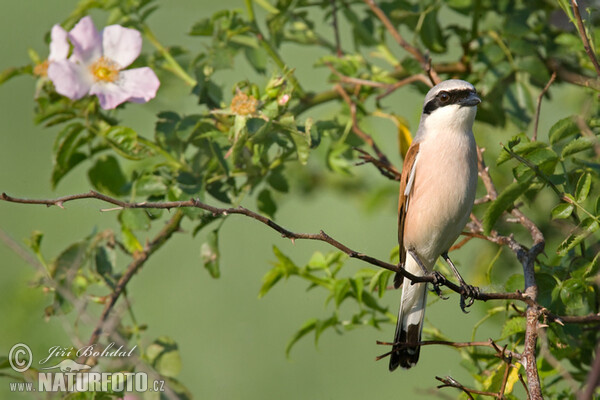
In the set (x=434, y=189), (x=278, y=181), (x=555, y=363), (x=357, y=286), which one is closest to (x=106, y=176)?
(x=278, y=181)

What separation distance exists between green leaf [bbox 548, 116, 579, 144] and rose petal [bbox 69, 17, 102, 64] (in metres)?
1.70

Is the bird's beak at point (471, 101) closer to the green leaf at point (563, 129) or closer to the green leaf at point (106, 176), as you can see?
the green leaf at point (563, 129)

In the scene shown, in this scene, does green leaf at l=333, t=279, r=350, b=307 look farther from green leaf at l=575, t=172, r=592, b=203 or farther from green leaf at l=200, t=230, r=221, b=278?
green leaf at l=575, t=172, r=592, b=203

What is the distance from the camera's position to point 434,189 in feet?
8.33

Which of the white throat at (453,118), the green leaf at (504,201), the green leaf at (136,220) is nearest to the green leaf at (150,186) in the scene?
the green leaf at (136,220)

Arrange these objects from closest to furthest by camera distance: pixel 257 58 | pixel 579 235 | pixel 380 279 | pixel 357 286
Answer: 1. pixel 579 235
2. pixel 380 279
3. pixel 357 286
4. pixel 257 58

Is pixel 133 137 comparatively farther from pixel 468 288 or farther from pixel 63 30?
pixel 468 288

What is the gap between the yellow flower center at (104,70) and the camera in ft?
8.41

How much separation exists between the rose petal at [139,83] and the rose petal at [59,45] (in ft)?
0.73

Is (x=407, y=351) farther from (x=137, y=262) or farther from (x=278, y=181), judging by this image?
(x=137, y=262)

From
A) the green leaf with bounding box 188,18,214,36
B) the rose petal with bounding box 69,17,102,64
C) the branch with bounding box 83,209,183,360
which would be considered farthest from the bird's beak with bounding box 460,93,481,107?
the rose petal with bounding box 69,17,102,64

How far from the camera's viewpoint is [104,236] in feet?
8.50

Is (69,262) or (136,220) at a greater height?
(136,220)

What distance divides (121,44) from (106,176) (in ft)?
1.86
